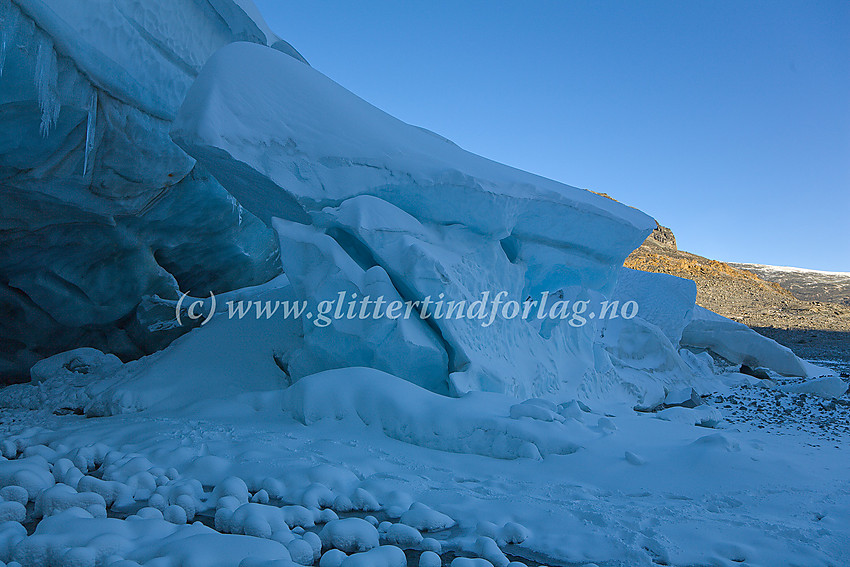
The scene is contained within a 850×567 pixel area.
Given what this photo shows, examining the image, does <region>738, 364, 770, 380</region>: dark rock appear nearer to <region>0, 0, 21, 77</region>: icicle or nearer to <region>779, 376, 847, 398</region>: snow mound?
<region>779, 376, 847, 398</region>: snow mound

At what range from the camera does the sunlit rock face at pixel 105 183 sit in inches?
182

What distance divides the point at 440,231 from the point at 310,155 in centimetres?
137

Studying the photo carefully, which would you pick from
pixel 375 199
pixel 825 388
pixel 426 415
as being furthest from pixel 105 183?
pixel 825 388

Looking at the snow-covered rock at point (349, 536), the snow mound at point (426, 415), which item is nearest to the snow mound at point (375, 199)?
the snow mound at point (426, 415)

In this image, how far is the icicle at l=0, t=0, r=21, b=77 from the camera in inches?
158

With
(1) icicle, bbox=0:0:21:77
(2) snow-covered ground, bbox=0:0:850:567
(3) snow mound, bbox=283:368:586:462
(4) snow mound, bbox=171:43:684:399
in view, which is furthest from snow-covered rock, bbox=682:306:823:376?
(1) icicle, bbox=0:0:21:77

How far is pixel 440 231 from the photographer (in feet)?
16.9

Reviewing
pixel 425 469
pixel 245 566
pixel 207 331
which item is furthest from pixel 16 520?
pixel 207 331

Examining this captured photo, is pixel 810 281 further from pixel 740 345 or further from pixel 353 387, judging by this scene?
pixel 353 387

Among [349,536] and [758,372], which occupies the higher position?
[758,372]

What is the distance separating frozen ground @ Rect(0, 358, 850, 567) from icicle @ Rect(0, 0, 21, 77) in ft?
9.39

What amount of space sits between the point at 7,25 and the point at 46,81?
470 millimetres

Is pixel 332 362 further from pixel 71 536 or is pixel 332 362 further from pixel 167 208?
pixel 167 208

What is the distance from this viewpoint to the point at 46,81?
14.6 feet
